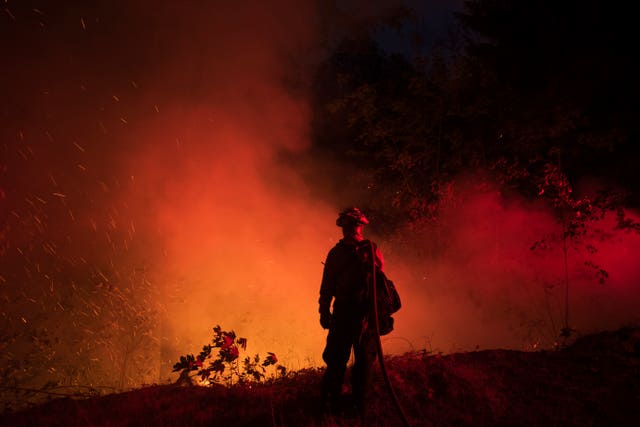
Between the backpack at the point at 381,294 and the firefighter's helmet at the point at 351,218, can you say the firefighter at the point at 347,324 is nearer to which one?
the backpack at the point at 381,294

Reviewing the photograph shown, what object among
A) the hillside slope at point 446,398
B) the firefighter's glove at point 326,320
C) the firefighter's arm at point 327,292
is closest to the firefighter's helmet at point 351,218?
the firefighter's arm at point 327,292

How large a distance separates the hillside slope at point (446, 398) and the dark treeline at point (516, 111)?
335 cm

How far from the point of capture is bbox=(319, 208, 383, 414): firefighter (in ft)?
10.7

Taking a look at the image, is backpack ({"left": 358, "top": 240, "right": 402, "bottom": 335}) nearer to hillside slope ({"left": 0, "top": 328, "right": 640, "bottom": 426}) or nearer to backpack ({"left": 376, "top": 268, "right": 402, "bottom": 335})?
backpack ({"left": 376, "top": 268, "right": 402, "bottom": 335})

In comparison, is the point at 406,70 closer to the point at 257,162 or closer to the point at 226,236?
the point at 257,162

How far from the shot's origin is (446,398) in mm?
3869

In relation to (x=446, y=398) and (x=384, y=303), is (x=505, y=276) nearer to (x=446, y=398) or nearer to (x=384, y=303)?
(x=446, y=398)

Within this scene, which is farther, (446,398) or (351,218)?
(446,398)

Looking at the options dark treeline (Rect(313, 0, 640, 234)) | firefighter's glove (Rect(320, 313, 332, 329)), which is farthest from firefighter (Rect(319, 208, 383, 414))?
dark treeline (Rect(313, 0, 640, 234))

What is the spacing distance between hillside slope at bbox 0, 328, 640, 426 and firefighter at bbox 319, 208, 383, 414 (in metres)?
0.26

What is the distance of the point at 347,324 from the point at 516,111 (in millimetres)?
7323

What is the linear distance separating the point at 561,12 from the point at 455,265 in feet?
20.8

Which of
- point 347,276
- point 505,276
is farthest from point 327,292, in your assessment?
point 505,276

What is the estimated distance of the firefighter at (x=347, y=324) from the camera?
326 cm
